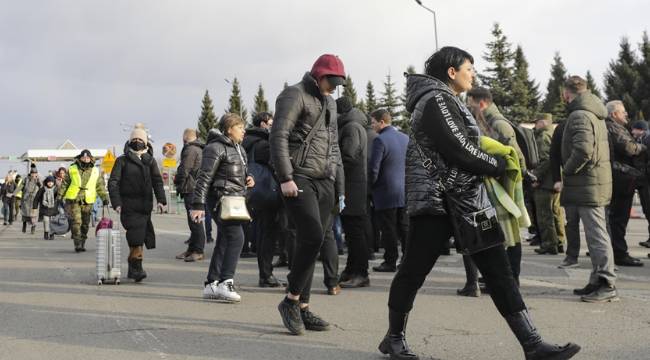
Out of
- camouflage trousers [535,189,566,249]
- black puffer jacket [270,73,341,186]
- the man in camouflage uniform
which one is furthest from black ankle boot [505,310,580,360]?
camouflage trousers [535,189,566,249]

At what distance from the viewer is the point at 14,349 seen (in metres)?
4.72

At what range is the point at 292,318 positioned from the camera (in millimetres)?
4988

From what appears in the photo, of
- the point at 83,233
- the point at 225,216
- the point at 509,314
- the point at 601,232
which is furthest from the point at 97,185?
the point at 509,314

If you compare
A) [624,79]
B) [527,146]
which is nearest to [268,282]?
[527,146]

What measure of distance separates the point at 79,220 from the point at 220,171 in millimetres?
6799

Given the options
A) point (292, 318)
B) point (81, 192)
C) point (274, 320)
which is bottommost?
point (274, 320)

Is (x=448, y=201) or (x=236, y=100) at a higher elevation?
(x=236, y=100)

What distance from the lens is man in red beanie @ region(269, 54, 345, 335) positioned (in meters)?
4.96

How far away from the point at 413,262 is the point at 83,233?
9.82 m

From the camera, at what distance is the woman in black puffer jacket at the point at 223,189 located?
21.7 ft

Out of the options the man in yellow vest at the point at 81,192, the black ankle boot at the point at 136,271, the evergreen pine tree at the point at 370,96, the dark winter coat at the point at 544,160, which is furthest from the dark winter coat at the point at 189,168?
the evergreen pine tree at the point at 370,96

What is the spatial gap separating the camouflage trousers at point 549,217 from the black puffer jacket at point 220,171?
5.30 meters

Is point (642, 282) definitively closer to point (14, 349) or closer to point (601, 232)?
point (601, 232)

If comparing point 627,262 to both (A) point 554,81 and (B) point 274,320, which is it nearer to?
(B) point 274,320
